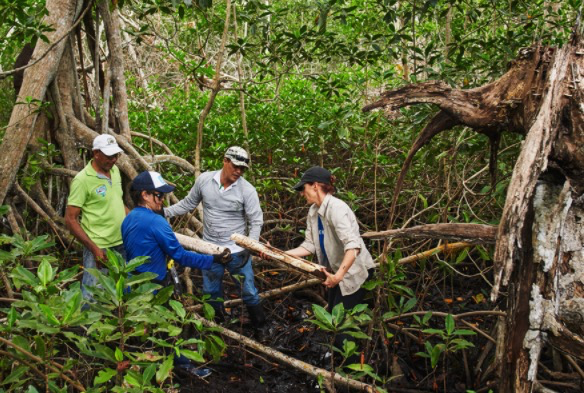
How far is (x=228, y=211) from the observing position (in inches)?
178

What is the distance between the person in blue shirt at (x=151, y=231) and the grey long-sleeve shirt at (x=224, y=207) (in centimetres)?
67

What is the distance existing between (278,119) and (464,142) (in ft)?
9.44

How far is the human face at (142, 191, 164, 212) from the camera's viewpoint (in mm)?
3766

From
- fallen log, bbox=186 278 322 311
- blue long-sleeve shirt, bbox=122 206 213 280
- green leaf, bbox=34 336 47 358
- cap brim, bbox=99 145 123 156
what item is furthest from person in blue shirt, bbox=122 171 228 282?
green leaf, bbox=34 336 47 358

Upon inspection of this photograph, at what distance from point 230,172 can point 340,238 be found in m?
1.10

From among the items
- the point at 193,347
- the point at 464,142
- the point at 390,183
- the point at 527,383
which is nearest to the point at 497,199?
the point at 464,142

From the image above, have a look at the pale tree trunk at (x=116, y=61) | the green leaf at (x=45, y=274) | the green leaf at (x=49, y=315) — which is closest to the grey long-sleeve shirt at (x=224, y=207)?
the pale tree trunk at (x=116, y=61)

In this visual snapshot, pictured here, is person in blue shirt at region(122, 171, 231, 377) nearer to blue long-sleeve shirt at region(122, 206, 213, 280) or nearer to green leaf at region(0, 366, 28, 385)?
blue long-sleeve shirt at region(122, 206, 213, 280)

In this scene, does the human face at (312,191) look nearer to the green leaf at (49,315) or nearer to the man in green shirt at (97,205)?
the man in green shirt at (97,205)

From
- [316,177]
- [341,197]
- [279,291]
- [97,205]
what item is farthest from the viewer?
[341,197]

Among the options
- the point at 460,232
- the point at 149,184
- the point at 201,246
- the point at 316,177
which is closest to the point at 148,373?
the point at 460,232

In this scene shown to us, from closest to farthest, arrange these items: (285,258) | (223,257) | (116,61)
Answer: (285,258) < (223,257) < (116,61)

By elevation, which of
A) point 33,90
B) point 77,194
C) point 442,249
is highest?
point 33,90

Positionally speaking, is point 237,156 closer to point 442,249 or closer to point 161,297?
point 442,249
